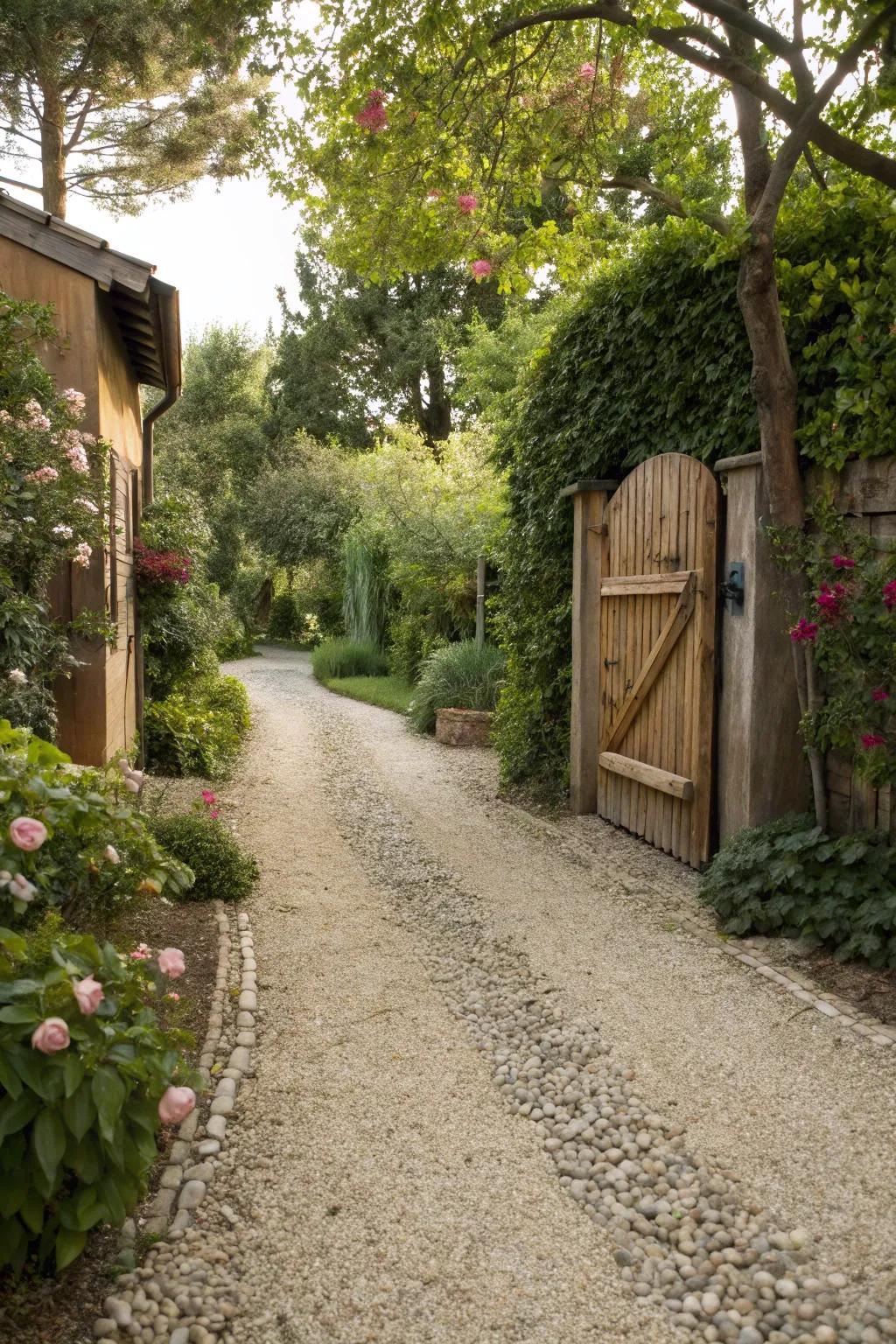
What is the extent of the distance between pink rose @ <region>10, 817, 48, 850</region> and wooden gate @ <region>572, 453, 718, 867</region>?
3.80 metres

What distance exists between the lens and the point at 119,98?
11.5 meters

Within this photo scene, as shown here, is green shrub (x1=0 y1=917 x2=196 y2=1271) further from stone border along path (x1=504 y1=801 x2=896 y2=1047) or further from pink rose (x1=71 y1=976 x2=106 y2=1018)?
stone border along path (x1=504 y1=801 x2=896 y2=1047)

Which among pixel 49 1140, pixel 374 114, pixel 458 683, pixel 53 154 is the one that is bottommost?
pixel 49 1140

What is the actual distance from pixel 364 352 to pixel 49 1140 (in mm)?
27106

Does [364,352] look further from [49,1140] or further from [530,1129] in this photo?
[49,1140]

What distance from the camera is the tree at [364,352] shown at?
24906mm

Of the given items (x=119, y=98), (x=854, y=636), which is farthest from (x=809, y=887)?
(x=119, y=98)

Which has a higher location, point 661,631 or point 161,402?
point 161,402

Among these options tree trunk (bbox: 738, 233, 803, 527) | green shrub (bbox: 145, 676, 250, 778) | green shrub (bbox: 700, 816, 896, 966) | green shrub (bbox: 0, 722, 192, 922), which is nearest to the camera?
green shrub (bbox: 0, 722, 192, 922)

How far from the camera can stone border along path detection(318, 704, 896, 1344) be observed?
208 cm

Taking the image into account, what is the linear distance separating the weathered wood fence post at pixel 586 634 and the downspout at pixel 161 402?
3.12m

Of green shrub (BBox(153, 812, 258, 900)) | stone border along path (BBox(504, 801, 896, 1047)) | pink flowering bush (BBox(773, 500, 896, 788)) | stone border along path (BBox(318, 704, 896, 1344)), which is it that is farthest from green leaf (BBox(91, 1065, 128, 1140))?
pink flowering bush (BBox(773, 500, 896, 788))

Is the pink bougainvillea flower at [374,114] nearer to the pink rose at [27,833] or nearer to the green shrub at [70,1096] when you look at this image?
the pink rose at [27,833]

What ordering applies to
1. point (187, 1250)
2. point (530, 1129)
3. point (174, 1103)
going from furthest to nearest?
1. point (530, 1129)
2. point (187, 1250)
3. point (174, 1103)
